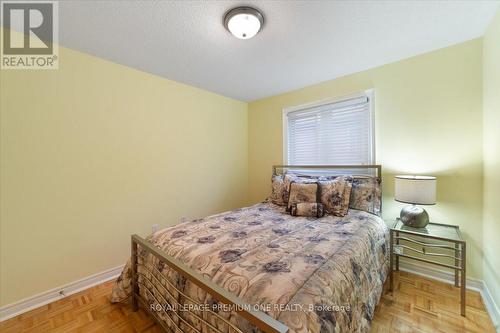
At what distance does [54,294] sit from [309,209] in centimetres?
251

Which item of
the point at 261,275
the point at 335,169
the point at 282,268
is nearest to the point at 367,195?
the point at 335,169

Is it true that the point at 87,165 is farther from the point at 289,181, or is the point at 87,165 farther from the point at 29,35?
the point at 289,181

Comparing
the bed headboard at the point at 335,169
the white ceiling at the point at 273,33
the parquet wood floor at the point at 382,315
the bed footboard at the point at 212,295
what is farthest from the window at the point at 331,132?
the bed footboard at the point at 212,295

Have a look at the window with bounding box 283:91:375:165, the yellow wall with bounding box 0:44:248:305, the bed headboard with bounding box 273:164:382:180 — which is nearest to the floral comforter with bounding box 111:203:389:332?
the bed headboard with bounding box 273:164:382:180

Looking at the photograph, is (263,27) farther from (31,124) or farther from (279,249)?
(31,124)

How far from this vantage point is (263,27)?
1.71m

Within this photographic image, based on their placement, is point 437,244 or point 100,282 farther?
point 100,282

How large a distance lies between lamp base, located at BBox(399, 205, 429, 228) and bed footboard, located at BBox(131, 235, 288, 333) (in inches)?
73.2

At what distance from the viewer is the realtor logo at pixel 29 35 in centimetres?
153

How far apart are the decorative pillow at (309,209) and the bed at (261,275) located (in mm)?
131

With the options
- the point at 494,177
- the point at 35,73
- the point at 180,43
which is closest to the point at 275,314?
the point at 494,177

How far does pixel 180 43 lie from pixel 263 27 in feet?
2.61

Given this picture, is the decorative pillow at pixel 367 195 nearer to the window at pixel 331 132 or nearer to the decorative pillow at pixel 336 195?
the decorative pillow at pixel 336 195

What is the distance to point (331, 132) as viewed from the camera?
2.79 meters
